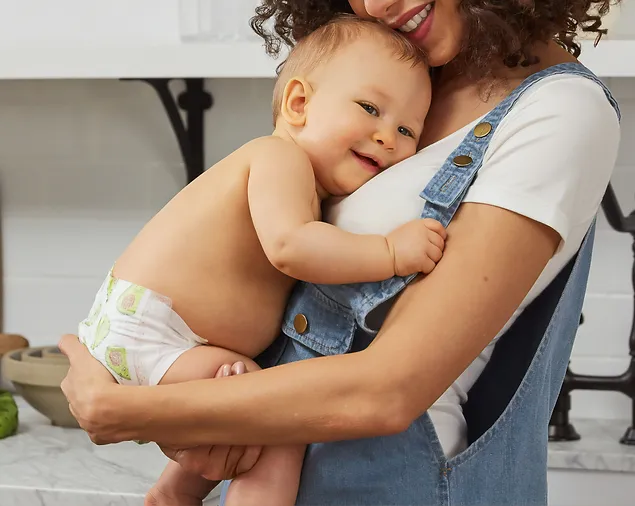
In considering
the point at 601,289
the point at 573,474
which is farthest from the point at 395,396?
the point at 601,289

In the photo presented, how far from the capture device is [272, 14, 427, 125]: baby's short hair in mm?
1000

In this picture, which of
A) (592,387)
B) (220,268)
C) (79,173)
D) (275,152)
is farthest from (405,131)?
(79,173)

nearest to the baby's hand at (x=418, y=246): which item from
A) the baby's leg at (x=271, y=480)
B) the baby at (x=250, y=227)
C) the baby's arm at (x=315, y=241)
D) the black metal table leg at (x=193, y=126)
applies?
the baby's arm at (x=315, y=241)

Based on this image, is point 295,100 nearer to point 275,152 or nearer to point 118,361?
point 275,152

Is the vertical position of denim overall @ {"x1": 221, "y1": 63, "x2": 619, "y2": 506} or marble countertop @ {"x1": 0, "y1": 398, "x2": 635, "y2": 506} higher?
denim overall @ {"x1": 221, "y1": 63, "x2": 619, "y2": 506}

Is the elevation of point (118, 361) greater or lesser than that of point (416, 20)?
lesser

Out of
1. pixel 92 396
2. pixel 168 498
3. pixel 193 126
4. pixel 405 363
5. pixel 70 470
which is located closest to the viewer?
pixel 405 363

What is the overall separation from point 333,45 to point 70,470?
3.26ft

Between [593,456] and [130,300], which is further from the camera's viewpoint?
[593,456]

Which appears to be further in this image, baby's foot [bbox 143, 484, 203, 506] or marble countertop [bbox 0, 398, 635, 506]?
marble countertop [bbox 0, 398, 635, 506]

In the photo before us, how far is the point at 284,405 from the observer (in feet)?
2.78

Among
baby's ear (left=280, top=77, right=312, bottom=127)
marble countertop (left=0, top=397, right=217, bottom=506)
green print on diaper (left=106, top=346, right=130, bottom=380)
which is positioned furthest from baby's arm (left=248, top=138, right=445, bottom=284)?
marble countertop (left=0, top=397, right=217, bottom=506)

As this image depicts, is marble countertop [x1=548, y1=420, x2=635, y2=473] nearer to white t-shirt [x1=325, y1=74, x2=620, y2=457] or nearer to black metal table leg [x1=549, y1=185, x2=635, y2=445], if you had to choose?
black metal table leg [x1=549, y1=185, x2=635, y2=445]

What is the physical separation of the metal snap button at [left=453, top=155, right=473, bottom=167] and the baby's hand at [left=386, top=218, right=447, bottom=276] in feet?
0.24
